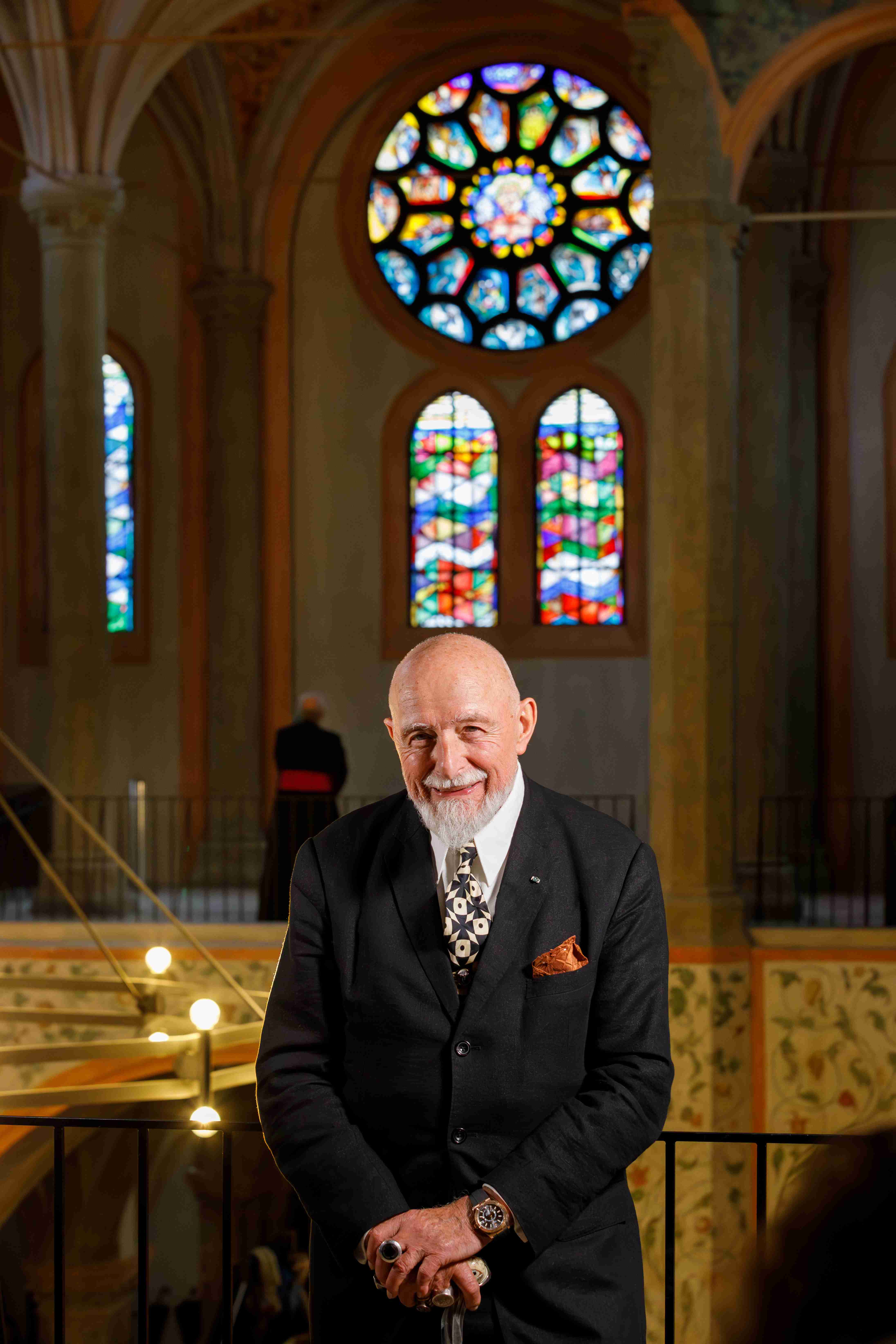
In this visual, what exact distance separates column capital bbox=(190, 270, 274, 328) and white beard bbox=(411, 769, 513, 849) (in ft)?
35.5

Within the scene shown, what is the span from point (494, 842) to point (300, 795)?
7584mm

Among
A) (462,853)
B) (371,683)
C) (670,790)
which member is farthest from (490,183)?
(462,853)

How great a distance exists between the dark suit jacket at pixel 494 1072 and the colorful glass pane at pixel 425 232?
1125cm

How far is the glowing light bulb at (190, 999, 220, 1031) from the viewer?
443cm

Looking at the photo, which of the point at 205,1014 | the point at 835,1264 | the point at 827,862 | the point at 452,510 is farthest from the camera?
the point at 452,510

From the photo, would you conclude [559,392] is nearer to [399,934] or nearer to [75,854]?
[75,854]

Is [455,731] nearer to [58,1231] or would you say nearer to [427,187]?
[58,1231]

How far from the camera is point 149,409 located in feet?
41.5

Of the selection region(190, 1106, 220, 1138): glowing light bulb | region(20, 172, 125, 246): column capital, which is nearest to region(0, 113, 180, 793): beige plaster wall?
region(20, 172, 125, 246): column capital

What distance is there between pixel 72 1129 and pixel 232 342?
20.2ft

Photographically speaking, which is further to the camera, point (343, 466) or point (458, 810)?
point (343, 466)

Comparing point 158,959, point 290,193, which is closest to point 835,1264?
point 158,959

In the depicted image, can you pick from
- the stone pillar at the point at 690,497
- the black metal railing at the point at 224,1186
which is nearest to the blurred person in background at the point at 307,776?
the stone pillar at the point at 690,497

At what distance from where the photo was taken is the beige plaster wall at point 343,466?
12453 millimetres
